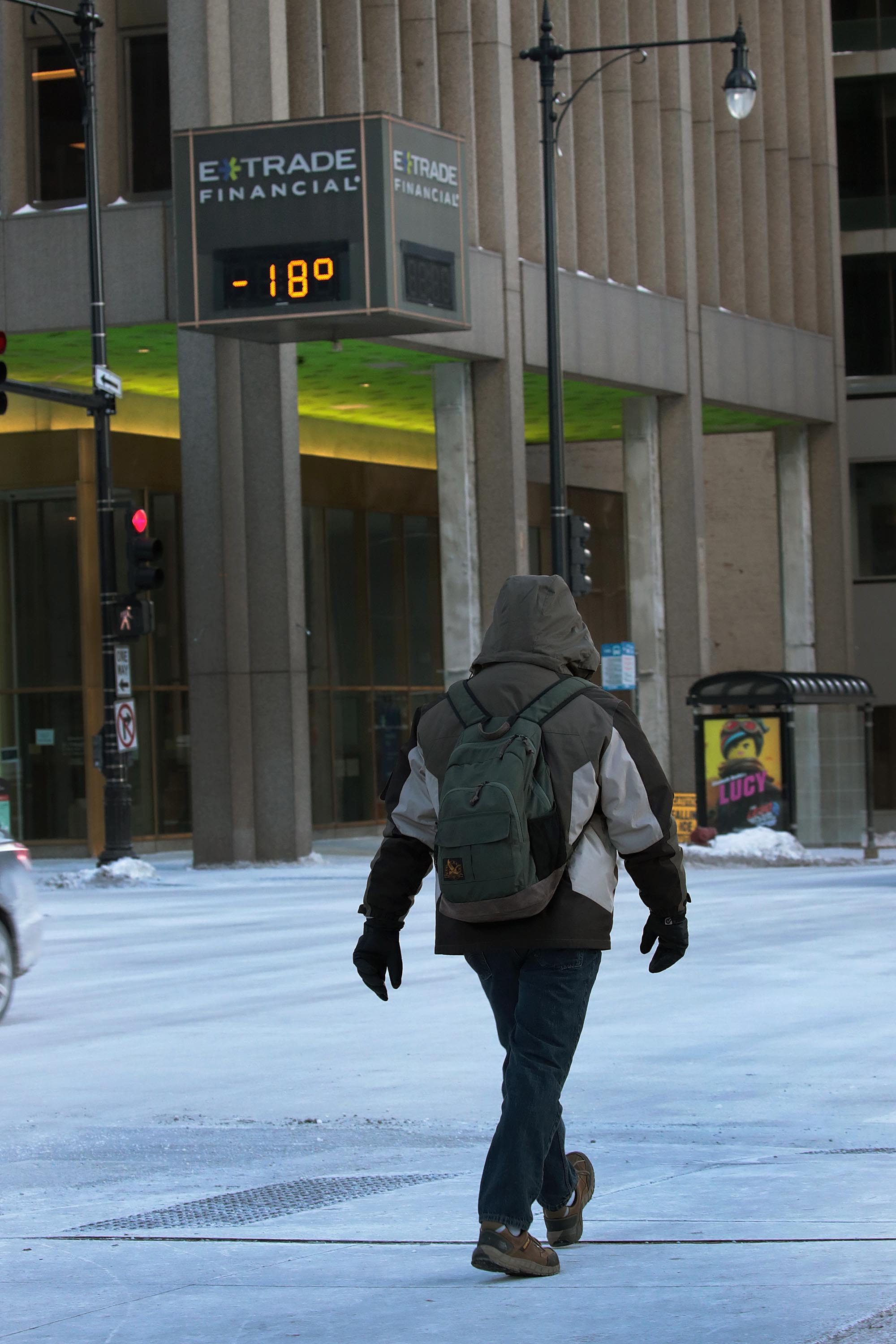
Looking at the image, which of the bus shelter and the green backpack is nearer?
the green backpack

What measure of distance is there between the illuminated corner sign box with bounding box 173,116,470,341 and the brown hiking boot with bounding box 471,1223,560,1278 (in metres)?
20.8

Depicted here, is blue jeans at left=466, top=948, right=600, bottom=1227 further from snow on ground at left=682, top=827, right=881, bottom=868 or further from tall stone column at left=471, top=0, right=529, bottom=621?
tall stone column at left=471, top=0, right=529, bottom=621

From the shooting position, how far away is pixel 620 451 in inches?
1839

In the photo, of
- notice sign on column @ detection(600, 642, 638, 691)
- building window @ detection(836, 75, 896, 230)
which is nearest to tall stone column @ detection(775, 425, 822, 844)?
building window @ detection(836, 75, 896, 230)

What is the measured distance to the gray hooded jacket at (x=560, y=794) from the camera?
569 centimetres

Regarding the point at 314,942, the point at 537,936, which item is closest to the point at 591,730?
the point at 537,936

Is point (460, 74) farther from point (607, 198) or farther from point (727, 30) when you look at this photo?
point (727, 30)

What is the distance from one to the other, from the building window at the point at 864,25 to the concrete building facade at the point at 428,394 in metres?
4.35

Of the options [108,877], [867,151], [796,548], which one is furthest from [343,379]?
[867,151]

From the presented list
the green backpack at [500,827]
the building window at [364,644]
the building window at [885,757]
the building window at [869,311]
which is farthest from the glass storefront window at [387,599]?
the green backpack at [500,827]

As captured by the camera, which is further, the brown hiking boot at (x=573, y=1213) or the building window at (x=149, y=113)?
the building window at (x=149, y=113)

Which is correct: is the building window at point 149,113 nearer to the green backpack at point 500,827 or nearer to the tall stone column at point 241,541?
the tall stone column at point 241,541

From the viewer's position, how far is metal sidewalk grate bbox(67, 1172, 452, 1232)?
6.75 m

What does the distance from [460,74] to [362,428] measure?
852 cm
